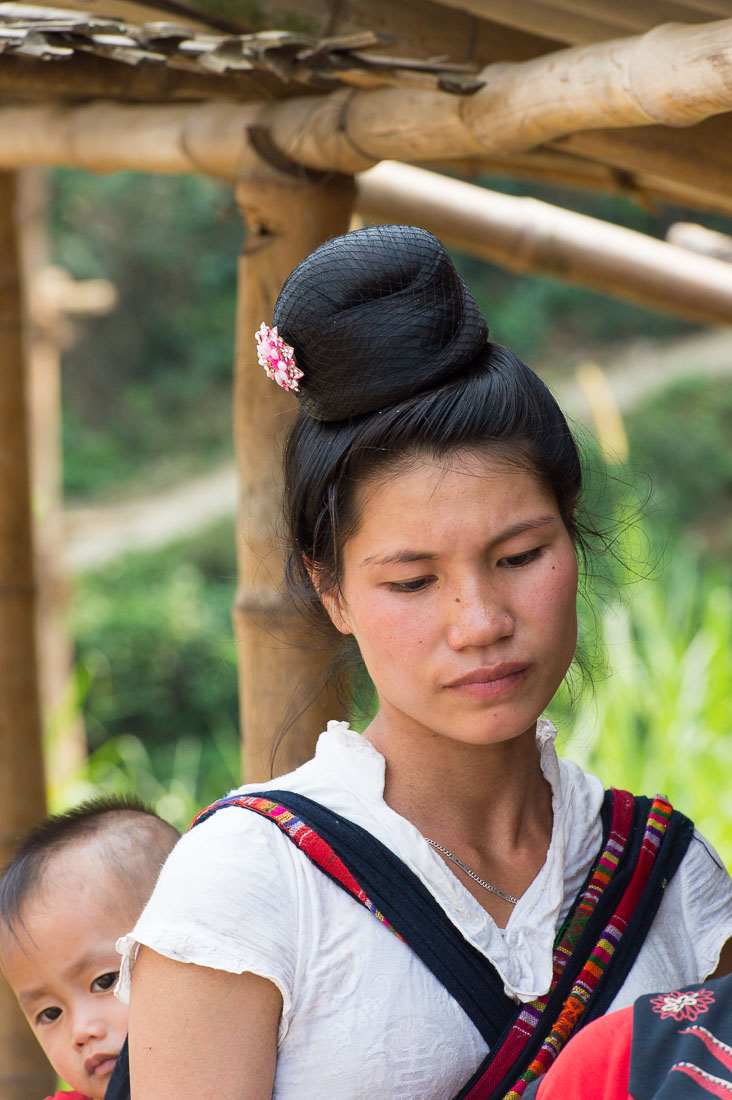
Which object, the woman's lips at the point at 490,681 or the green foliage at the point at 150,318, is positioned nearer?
the woman's lips at the point at 490,681

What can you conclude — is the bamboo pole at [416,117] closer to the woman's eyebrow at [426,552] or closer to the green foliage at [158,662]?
the woman's eyebrow at [426,552]

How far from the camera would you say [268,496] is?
1802 millimetres

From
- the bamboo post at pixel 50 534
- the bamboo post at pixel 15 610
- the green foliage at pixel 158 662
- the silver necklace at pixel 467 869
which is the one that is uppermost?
the silver necklace at pixel 467 869

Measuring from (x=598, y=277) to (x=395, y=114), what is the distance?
1165 millimetres

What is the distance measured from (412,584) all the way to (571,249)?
1767mm

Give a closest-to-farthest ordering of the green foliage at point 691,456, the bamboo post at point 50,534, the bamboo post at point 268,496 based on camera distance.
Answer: the bamboo post at point 268,496, the bamboo post at point 50,534, the green foliage at point 691,456

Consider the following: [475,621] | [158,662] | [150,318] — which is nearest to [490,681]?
[475,621]

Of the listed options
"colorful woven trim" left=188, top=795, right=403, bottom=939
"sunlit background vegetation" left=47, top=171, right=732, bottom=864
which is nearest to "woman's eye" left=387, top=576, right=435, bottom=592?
"colorful woven trim" left=188, top=795, right=403, bottom=939

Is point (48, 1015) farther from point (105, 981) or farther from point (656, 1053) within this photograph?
point (656, 1053)

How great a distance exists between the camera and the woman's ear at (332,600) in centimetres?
118

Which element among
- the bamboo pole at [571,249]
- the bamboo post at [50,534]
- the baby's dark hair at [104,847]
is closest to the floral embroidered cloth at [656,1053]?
the baby's dark hair at [104,847]

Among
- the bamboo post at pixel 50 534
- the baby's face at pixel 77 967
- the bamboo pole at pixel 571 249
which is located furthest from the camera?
the bamboo post at pixel 50 534

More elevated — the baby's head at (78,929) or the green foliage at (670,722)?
the baby's head at (78,929)

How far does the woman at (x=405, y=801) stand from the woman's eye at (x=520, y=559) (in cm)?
1
